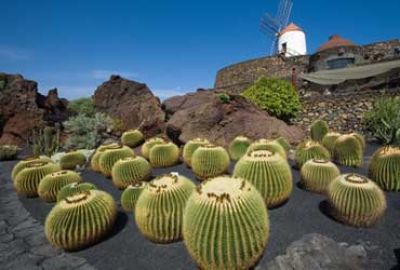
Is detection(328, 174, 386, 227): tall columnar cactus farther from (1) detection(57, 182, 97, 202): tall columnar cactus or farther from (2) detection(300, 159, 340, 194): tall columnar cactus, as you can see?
(1) detection(57, 182, 97, 202): tall columnar cactus

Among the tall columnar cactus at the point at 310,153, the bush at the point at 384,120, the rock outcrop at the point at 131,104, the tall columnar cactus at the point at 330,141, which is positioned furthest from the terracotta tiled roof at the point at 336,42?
the tall columnar cactus at the point at 310,153

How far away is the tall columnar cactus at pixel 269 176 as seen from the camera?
418 centimetres

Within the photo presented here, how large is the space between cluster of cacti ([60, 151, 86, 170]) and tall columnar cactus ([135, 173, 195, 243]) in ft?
17.7

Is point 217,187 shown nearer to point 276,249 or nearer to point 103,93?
point 276,249

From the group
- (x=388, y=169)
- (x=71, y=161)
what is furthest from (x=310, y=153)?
(x=71, y=161)

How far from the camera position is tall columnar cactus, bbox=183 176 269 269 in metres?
2.65

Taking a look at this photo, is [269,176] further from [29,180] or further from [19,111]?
[19,111]

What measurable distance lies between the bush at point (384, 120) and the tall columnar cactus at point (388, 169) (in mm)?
5481

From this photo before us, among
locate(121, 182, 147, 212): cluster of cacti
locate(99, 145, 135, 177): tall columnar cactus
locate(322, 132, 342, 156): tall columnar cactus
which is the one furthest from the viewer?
locate(322, 132, 342, 156): tall columnar cactus

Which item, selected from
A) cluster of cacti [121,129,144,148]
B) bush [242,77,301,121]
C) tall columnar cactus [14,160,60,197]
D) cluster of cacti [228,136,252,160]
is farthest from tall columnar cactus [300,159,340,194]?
bush [242,77,301,121]

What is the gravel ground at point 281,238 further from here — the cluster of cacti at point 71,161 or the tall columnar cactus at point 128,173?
the cluster of cacti at point 71,161

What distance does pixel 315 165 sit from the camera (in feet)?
15.9

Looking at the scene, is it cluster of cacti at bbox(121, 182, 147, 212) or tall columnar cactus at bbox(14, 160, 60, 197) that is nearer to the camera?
cluster of cacti at bbox(121, 182, 147, 212)

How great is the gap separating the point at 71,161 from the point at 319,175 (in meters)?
6.88
